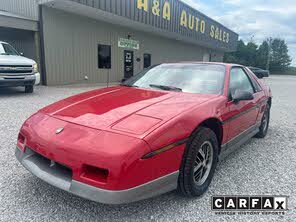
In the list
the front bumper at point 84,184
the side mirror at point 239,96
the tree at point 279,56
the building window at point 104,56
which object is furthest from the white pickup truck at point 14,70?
the tree at point 279,56

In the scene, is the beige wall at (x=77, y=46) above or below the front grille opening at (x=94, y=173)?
above

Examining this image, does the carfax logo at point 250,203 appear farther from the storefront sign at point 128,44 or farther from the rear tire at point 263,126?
the storefront sign at point 128,44

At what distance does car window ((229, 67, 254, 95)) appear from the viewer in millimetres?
3098

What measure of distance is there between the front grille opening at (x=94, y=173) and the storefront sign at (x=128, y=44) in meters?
13.1

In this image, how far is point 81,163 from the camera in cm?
172

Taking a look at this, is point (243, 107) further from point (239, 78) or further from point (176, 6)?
point (176, 6)

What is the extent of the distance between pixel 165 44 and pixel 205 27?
4.76 metres

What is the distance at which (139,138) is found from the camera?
174 cm

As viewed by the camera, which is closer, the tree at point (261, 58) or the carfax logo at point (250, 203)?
the carfax logo at point (250, 203)

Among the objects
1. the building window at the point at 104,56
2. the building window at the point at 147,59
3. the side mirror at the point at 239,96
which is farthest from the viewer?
the building window at the point at 147,59

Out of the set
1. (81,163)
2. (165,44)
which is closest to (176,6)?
(165,44)

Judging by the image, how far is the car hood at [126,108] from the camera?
6.39 ft

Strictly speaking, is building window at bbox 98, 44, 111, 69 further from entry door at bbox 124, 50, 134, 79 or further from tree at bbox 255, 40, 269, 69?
tree at bbox 255, 40, 269, 69

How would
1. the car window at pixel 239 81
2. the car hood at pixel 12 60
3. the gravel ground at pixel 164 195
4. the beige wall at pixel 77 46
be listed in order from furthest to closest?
the beige wall at pixel 77 46
the car hood at pixel 12 60
the car window at pixel 239 81
the gravel ground at pixel 164 195
